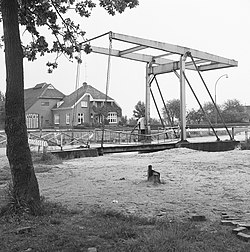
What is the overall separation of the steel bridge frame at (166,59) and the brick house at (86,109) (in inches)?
1115

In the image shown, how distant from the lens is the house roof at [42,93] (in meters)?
55.7

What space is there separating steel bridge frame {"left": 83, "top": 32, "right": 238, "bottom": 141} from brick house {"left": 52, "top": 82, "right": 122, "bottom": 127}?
28.3 metres

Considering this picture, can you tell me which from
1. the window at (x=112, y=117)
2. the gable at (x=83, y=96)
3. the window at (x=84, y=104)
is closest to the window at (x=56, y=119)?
the gable at (x=83, y=96)

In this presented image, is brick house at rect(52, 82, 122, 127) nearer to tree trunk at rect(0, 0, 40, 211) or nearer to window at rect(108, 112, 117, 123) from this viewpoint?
window at rect(108, 112, 117, 123)

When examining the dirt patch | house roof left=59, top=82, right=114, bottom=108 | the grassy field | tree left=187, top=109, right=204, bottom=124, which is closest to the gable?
house roof left=59, top=82, right=114, bottom=108

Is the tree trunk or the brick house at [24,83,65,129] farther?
the brick house at [24,83,65,129]

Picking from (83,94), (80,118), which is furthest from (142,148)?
(83,94)

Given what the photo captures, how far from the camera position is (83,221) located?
4820mm

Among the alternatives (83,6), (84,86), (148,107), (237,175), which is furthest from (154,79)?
(84,86)

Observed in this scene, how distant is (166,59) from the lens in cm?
2406

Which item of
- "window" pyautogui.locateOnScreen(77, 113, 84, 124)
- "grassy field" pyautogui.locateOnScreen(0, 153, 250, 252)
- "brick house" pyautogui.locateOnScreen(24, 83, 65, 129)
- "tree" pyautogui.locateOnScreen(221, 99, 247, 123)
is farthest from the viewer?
"tree" pyautogui.locateOnScreen(221, 99, 247, 123)

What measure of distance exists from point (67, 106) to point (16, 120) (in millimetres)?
49393

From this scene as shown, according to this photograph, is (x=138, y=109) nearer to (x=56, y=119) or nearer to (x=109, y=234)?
(x=56, y=119)

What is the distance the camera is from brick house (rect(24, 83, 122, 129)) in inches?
2099
